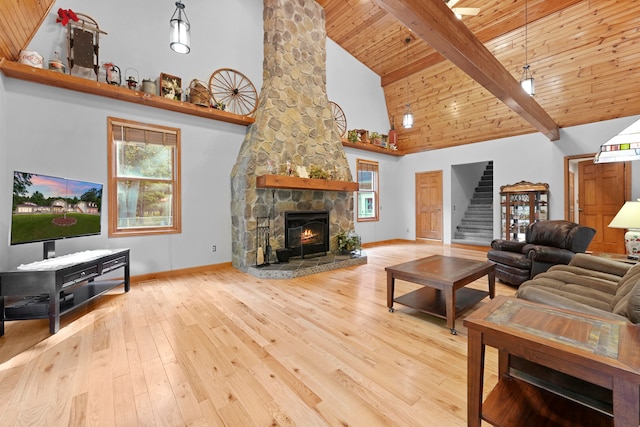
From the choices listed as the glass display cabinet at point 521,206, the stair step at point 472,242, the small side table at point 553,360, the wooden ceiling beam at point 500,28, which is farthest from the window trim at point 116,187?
the glass display cabinet at point 521,206

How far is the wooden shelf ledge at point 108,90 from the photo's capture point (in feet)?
10.1

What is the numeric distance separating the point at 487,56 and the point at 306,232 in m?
3.72

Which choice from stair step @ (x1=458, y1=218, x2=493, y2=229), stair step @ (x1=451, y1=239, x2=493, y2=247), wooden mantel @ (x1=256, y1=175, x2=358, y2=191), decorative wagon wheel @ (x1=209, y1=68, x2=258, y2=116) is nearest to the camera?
wooden mantel @ (x1=256, y1=175, x2=358, y2=191)

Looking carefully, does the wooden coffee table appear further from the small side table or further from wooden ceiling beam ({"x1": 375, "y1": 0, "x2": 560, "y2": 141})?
wooden ceiling beam ({"x1": 375, "y1": 0, "x2": 560, "y2": 141})

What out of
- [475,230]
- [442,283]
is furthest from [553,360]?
[475,230]

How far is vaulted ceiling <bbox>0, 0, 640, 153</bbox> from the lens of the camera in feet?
9.04

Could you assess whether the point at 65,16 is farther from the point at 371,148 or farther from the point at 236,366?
the point at 371,148

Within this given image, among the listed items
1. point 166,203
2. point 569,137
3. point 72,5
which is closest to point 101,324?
point 166,203

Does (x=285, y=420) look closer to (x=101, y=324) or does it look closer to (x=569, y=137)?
(x=101, y=324)

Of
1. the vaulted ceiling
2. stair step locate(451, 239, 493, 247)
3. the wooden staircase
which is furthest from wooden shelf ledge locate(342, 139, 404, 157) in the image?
stair step locate(451, 239, 493, 247)

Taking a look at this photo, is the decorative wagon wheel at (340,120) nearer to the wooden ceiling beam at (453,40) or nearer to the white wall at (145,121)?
the white wall at (145,121)

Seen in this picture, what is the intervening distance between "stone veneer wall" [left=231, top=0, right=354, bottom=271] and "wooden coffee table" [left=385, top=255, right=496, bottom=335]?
2556 mm

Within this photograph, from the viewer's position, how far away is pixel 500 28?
503 cm

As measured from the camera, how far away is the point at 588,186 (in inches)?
233
